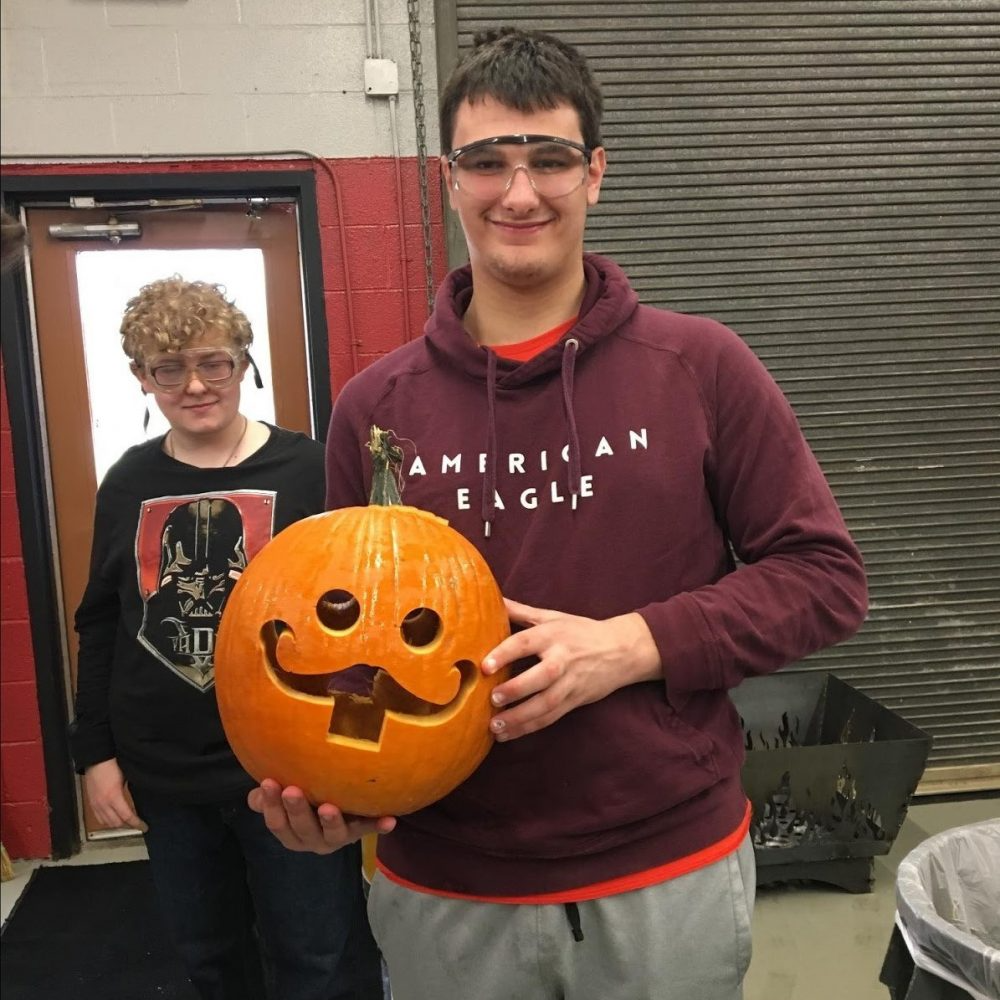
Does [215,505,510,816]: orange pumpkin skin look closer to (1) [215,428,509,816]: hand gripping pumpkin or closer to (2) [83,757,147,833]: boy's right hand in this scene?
(1) [215,428,509,816]: hand gripping pumpkin

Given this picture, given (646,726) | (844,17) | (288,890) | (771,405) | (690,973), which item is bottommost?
(288,890)

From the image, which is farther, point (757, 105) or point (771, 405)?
point (757, 105)

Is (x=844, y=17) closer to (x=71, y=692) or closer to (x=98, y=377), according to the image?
(x=98, y=377)

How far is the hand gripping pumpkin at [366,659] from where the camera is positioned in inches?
29.4

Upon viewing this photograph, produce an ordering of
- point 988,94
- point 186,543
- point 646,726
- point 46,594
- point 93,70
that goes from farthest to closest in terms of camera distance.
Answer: point 988,94, point 46,594, point 93,70, point 186,543, point 646,726

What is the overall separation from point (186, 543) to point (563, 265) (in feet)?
2.78

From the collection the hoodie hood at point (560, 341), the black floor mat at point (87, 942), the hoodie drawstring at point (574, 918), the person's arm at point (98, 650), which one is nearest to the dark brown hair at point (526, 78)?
the hoodie hood at point (560, 341)

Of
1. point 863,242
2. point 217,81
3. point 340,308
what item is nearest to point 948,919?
point 863,242

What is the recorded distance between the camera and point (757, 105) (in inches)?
95.8

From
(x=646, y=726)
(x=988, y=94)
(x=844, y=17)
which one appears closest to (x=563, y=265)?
(x=646, y=726)

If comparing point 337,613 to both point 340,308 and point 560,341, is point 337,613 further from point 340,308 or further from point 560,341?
point 340,308

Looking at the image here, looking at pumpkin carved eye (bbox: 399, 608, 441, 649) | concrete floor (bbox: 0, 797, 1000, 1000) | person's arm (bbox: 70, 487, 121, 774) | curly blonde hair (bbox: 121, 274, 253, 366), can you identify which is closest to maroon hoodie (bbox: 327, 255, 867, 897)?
pumpkin carved eye (bbox: 399, 608, 441, 649)

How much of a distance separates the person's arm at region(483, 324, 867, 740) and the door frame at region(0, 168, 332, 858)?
171cm

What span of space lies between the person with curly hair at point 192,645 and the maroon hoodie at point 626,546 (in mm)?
615
